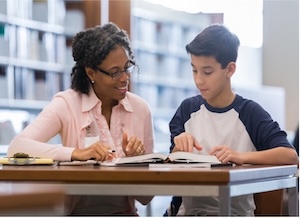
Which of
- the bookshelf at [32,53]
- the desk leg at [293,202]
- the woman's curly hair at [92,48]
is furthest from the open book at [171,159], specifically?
the bookshelf at [32,53]

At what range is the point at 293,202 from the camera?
A: 2.13 meters

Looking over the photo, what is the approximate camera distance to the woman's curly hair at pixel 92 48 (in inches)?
98.4

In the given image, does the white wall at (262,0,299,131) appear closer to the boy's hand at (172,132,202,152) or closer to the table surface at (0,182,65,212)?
the boy's hand at (172,132,202,152)

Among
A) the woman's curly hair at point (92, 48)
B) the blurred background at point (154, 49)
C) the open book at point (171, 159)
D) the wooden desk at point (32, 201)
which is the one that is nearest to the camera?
the wooden desk at point (32, 201)

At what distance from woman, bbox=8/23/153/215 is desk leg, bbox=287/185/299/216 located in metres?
0.49

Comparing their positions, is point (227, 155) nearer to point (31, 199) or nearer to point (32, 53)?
point (31, 199)

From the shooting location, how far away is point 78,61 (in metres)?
2.62

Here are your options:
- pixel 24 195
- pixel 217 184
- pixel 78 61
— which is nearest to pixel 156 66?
pixel 78 61

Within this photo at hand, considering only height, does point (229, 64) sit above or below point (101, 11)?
below

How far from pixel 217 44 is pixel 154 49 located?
13.7ft

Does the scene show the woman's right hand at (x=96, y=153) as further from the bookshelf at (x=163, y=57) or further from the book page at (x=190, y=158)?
the bookshelf at (x=163, y=57)

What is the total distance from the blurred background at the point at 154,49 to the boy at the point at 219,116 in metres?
0.59

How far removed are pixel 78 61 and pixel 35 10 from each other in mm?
Answer: 2252

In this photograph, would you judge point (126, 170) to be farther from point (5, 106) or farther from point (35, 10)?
point (35, 10)
